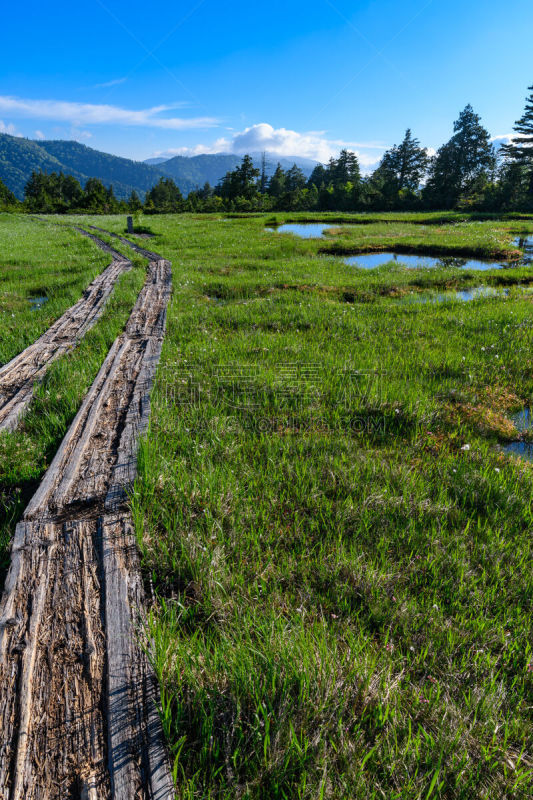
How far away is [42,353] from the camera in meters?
7.16

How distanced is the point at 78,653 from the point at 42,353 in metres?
6.43

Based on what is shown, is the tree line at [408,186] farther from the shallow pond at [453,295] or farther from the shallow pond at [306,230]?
the shallow pond at [453,295]

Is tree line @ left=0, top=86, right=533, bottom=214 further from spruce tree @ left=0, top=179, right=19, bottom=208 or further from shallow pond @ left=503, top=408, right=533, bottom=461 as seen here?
shallow pond @ left=503, top=408, right=533, bottom=461

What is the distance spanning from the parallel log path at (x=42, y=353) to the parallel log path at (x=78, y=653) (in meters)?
1.92

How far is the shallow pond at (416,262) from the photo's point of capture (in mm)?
17500

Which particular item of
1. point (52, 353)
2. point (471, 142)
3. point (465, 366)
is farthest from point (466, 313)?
point (471, 142)

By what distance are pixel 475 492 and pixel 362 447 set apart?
1276 mm

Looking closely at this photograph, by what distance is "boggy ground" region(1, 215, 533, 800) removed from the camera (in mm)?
1742

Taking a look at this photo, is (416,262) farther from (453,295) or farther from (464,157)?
(464,157)

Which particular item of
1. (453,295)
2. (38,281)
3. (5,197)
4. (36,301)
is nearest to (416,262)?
(453,295)

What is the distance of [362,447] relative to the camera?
176 inches

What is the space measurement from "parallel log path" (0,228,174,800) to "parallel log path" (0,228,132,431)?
6.30 feet

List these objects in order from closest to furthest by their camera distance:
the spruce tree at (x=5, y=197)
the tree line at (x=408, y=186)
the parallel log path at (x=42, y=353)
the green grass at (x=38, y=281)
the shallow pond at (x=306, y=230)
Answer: the parallel log path at (x=42, y=353)
the green grass at (x=38, y=281)
the shallow pond at (x=306, y=230)
the tree line at (x=408, y=186)
the spruce tree at (x=5, y=197)

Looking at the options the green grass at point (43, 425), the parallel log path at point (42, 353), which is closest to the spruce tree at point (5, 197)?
the parallel log path at point (42, 353)
